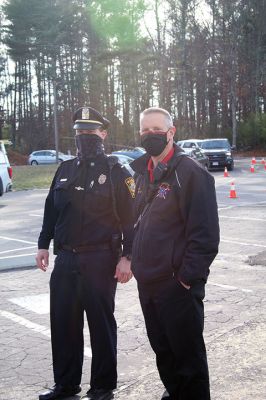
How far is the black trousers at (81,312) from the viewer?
3.89 meters

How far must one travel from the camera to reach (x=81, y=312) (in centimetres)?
402

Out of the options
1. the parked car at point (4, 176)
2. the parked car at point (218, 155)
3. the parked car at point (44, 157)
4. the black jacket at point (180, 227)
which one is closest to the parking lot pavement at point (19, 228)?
the parked car at point (4, 176)

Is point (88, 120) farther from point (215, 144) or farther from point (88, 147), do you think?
point (215, 144)

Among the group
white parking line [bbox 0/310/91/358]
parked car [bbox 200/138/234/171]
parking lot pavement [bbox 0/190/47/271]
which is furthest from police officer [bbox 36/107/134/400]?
parked car [bbox 200/138/234/171]

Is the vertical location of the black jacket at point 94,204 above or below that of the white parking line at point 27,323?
above

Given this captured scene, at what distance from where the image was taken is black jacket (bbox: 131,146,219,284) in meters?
3.11

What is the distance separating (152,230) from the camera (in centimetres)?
322

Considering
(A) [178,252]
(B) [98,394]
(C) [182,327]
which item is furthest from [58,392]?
(A) [178,252]

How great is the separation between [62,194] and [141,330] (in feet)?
6.67

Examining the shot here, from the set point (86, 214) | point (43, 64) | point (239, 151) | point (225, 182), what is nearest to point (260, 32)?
point (239, 151)

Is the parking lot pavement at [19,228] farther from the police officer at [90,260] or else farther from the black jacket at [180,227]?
the black jacket at [180,227]

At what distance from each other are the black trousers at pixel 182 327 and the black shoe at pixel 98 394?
26.7 inches

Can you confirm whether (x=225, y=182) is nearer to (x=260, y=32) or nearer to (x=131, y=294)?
(x=131, y=294)

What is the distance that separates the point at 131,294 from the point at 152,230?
3715 millimetres
